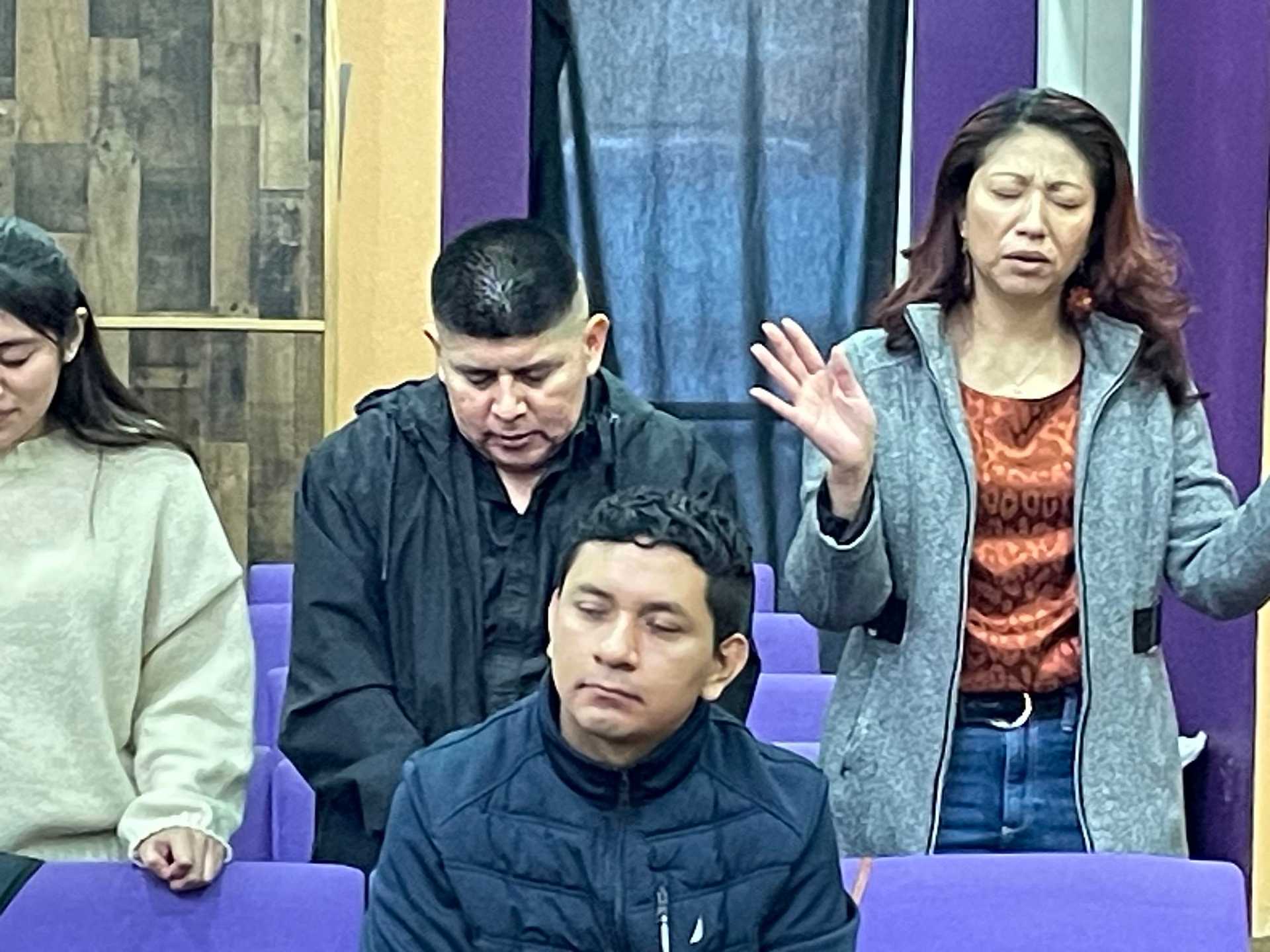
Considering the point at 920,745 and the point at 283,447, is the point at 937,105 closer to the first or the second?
the point at 283,447

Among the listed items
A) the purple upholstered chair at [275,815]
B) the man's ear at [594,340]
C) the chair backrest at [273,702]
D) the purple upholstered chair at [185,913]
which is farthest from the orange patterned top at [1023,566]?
the chair backrest at [273,702]

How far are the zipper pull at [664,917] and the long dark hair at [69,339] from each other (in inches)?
31.5

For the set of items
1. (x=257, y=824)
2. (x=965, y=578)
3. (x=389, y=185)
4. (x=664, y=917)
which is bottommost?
(x=257, y=824)

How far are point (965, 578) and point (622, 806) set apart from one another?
1.57 feet

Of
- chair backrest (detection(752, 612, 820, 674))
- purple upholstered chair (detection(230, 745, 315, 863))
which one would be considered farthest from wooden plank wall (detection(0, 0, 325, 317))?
purple upholstered chair (detection(230, 745, 315, 863))

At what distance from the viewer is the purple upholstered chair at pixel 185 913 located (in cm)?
188

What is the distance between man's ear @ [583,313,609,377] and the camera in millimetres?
2125

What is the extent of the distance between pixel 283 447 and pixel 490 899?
8.56 feet

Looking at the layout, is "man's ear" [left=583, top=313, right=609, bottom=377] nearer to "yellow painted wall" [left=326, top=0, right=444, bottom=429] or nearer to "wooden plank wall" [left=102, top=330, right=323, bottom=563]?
"wooden plank wall" [left=102, top=330, right=323, bottom=563]

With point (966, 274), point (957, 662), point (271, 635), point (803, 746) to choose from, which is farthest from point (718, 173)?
point (957, 662)

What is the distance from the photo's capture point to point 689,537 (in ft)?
5.83

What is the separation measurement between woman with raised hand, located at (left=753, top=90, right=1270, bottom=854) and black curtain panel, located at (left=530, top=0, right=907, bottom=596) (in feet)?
9.17

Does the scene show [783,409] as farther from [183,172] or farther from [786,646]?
[183,172]

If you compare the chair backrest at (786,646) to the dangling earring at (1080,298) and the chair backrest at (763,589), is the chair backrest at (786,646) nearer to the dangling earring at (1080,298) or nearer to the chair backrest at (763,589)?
the chair backrest at (763,589)
